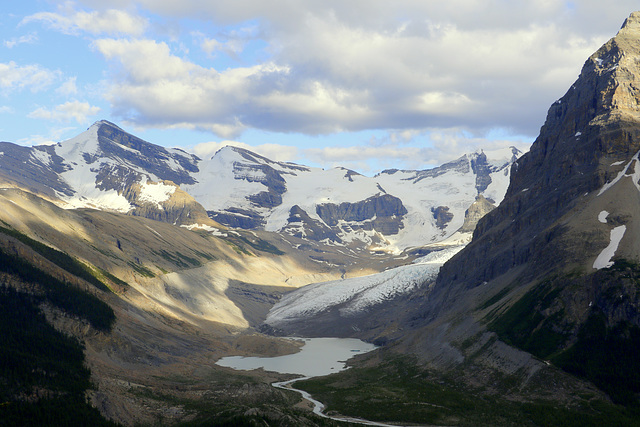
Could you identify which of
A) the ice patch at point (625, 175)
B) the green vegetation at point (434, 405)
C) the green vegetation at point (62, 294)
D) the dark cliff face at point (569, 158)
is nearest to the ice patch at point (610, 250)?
the dark cliff face at point (569, 158)

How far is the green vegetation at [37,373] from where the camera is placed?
6496cm

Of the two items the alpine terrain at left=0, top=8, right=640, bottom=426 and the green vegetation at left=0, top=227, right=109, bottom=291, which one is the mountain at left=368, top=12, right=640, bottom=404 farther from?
the green vegetation at left=0, top=227, right=109, bottom=291

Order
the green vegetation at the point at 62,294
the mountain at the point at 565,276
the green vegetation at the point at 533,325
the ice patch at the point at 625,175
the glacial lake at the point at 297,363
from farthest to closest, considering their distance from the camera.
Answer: the glacial lake at the point at 297,363 < the ice patch at the point at 625,175 < the green vegetation at the point at 62,294 < the green vegetation at the point at 533,325 < the mountain at the point at 565,276

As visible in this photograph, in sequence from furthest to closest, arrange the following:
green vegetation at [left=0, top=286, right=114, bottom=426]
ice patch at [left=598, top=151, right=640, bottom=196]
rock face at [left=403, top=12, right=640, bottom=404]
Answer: ice patch at [left=598, top=151, right=640, bottom=196]
rock face at [left=403, top=12, right=640, bottom=404]
green vegetation at [left=0, top=286, right=114, bottom=426]

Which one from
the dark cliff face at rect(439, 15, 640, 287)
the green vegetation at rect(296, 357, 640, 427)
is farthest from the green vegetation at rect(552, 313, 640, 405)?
the dark cliff face at rect(439, 15, 640, 287)

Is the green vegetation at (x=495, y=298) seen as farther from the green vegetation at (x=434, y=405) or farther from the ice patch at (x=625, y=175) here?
the ice patch at (x=625, y=175)

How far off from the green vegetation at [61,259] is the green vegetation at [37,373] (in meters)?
43.1

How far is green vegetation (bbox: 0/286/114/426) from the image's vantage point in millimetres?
64956

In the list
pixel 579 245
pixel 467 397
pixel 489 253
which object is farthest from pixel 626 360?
pixel 489 253

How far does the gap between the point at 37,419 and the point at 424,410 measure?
5726 cm

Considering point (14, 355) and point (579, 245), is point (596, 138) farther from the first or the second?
point (14, 355)

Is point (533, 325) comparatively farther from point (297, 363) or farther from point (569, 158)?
point (297, 363)

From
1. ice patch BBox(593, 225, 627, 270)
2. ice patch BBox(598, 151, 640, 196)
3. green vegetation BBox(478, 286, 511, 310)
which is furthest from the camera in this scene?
green vegetation BBox(478, 286, 511, 310)

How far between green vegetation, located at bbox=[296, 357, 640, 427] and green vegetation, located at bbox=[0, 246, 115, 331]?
47578 millimetres
